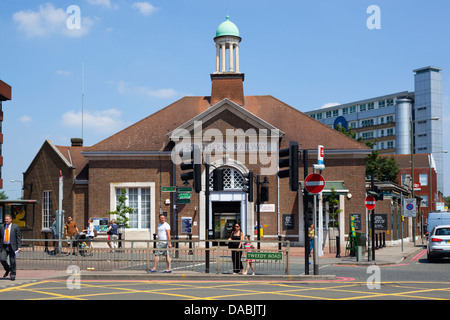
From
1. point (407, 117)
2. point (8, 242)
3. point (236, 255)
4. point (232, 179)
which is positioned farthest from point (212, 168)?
point (407, 117)

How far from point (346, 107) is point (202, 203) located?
330 ft

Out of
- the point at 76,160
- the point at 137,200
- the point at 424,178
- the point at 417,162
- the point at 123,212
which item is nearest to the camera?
the point at 123,212

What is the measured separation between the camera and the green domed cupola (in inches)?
1576

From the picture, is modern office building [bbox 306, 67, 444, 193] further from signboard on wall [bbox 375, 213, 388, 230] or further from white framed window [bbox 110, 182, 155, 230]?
white framed window [bbox 110, 182, 155, 230]

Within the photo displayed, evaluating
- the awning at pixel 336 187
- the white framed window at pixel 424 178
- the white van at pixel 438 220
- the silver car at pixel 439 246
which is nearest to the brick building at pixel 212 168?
the awning at pixel 336 187

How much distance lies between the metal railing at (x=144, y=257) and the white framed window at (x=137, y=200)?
48.5ft

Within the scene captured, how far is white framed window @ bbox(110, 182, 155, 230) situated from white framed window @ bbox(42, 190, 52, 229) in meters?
4.92

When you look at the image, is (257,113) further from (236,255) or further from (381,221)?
(236,255)

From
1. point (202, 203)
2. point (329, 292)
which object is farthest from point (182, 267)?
point (202, 203)

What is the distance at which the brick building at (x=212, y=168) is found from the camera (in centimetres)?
3512

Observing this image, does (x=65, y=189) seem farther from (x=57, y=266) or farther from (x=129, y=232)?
(x=57, y=266)

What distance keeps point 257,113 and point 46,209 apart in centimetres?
1496

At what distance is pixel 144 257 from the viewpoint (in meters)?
18.5

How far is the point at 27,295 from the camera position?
13.2 meters
